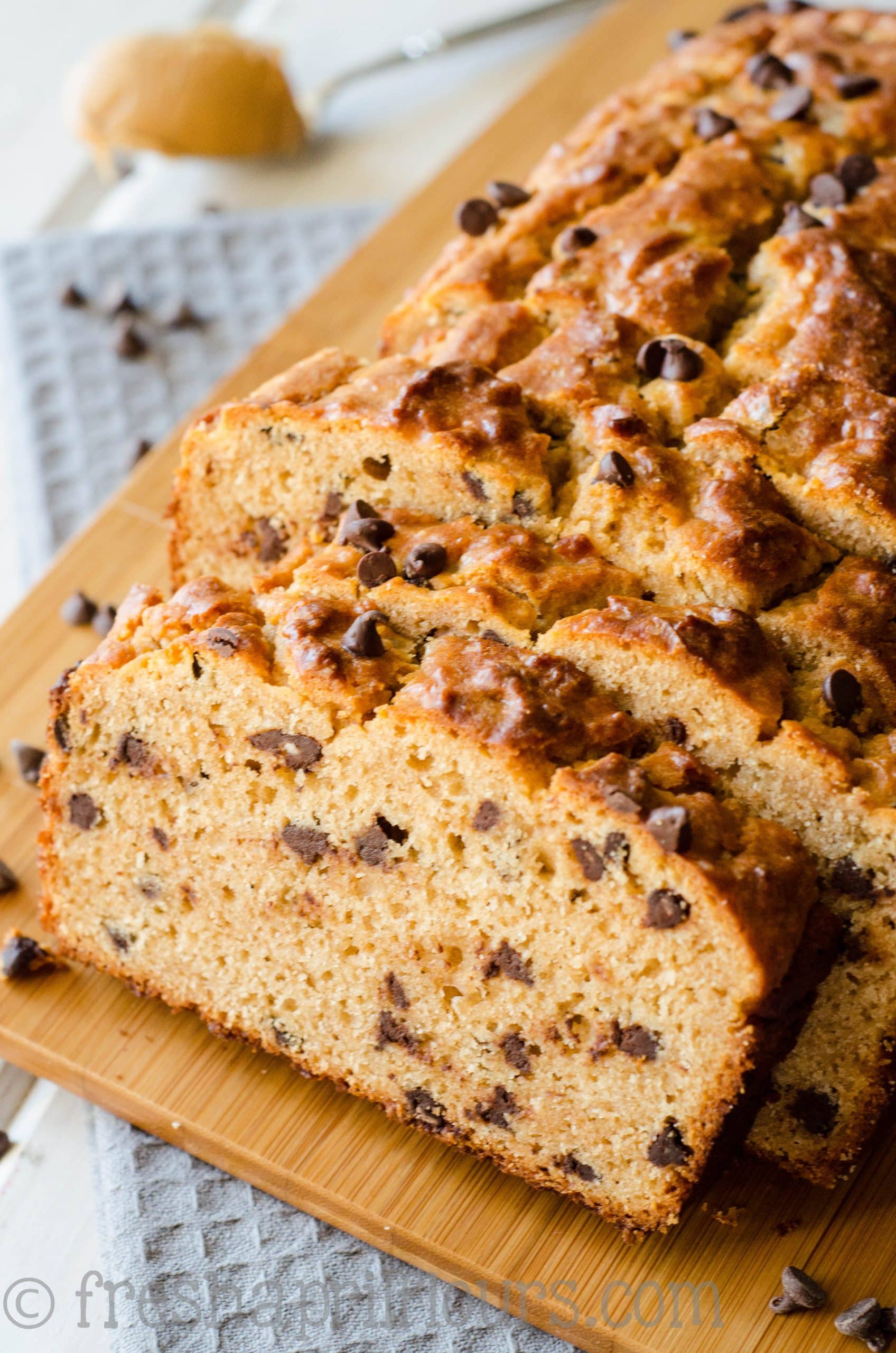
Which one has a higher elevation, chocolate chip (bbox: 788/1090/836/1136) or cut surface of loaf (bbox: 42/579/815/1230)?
cut surface of loaf (bbox: 42/579/815/1230)

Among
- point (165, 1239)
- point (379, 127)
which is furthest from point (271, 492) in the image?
point (379, 127)

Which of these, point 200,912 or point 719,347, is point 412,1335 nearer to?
point 200,912

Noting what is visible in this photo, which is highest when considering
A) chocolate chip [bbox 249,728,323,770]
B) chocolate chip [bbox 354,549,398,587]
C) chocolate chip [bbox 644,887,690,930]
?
chocolate chip [bbox 354,549,398,587]

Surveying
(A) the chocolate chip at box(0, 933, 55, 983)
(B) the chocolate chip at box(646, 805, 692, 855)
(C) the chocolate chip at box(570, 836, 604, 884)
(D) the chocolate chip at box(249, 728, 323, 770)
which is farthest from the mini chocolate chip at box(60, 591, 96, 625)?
(B) the chocolate chip at box(646, 805, 692, 855)

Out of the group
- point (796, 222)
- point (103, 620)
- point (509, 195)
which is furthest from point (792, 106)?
point (103, 620)

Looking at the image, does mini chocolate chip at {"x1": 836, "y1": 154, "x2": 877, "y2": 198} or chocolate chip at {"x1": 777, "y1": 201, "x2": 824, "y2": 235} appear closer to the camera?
chocolate chip at {"x1": 777, "y1": 201, "x2": 824, "y2": 235}

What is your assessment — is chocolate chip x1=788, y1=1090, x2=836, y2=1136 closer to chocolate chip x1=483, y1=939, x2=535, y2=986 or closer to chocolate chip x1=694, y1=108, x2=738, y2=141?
chocolate chip x1=483, y1=939, x2=535, y2=986

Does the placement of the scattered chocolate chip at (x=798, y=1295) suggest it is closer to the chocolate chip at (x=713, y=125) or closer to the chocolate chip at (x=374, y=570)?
the chocolate chip at (x=374, y=570)
